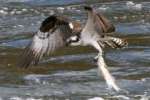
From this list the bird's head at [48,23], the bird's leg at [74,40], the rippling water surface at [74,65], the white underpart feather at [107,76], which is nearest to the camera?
the white underpart feather at [107,76]

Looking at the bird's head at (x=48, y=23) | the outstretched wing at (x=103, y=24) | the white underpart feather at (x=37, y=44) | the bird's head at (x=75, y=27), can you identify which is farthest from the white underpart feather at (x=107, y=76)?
the white underpart feather at (x=37, y=44)

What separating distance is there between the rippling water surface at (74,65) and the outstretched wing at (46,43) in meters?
0.62

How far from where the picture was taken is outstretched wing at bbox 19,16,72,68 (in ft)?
35.1

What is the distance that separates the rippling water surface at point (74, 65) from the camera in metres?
11.2

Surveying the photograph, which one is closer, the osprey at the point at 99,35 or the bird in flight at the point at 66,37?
the osprey at the point at 99,35

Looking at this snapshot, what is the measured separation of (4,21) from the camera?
19219mm

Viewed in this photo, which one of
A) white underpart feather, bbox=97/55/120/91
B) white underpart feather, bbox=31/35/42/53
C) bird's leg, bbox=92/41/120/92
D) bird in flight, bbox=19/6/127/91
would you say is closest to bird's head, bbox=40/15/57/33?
bird in flight, bbox=19/6/127/91

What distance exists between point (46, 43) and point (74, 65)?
9.00 ft

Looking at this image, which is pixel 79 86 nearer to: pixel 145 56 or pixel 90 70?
pixel 90 70

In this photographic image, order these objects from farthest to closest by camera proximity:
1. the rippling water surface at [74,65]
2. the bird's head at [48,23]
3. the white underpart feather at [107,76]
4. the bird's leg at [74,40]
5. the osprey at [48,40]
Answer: the rippling water surface at [74,65] → the osprey at [48,40] → the bird's leg at [74,40] → the bird's head at [48,23] → the white underpart feather at [107,76]

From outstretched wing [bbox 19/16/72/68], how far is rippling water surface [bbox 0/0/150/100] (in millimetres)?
618

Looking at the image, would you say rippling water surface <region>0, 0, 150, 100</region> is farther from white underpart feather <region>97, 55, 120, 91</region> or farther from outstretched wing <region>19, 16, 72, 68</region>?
outstretched wing <region>19, 16, 72, 68</region>

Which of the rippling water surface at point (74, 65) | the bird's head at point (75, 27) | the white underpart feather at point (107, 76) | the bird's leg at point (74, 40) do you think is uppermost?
the bird's head at point (75, 27)

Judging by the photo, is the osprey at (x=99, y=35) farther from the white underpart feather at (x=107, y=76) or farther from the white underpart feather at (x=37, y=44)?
the white underpart feather at (x=37, y=44)
